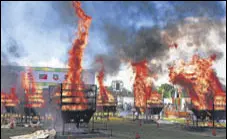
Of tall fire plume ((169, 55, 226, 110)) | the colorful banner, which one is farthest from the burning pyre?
the colorful banner

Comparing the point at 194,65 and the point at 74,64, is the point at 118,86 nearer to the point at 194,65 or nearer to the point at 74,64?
the point at 194,65

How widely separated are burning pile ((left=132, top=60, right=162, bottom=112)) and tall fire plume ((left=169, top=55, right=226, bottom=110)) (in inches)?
515

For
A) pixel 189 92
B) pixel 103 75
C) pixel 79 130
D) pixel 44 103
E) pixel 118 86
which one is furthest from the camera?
pixel 118 86

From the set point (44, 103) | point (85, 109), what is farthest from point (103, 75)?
point (85, 109)

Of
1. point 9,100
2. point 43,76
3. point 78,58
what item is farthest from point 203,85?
point 43,76

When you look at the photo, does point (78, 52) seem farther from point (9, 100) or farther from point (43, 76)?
point (43, 76)

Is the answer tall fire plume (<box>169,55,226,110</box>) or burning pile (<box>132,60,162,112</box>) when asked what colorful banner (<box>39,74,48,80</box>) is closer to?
burning pile (<box>132,60,162,112</box>)

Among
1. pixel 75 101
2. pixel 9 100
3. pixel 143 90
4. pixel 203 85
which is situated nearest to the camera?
pixel 75 101

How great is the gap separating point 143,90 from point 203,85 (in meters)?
22.3

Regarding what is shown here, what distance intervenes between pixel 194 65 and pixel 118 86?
116 feet

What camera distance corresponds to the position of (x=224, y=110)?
159 feet

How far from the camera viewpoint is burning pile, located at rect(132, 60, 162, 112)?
6912 cm

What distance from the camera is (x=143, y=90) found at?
238ft

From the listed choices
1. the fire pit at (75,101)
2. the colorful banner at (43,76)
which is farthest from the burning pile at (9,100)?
the colorful banner at (43,76)
